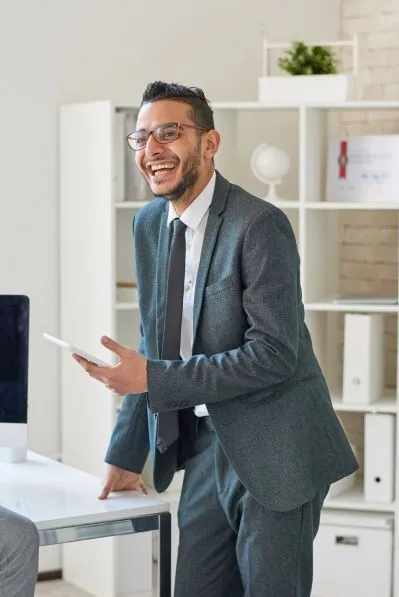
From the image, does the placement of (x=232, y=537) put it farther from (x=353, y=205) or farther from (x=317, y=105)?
(x=317, y=105)

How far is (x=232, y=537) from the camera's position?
8.18ft

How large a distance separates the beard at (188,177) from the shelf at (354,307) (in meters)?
1.74

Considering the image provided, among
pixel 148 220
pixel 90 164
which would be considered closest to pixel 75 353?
pixel 148 220

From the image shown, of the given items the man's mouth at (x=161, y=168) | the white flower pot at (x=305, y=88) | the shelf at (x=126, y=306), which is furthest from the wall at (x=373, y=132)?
the man's mouth at (x=161, y=168)

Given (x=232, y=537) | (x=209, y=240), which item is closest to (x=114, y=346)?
(x=209, y=240)

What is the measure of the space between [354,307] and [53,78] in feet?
4.55

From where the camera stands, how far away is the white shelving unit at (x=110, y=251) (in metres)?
4.05

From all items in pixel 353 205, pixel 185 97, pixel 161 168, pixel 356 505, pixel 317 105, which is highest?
pixel 317 105

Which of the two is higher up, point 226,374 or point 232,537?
point 226,374

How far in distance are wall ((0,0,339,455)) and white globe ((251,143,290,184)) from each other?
54 centimetres

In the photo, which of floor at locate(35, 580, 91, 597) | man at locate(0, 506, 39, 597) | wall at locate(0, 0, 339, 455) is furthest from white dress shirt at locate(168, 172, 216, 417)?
floor at locate(35, 580, 91, 597)

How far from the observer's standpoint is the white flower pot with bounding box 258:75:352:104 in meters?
4.06

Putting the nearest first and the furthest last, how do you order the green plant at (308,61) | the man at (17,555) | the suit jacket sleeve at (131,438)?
the man at (17,555) < the suit jacket sleeve at (131,438) < the green plant at (308,61)

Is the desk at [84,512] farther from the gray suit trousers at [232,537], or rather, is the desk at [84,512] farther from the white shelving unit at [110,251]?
the white shelving unit at [110,251]
